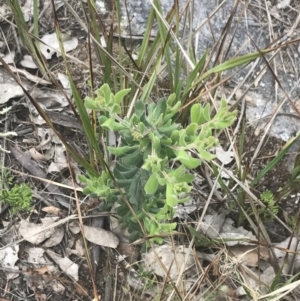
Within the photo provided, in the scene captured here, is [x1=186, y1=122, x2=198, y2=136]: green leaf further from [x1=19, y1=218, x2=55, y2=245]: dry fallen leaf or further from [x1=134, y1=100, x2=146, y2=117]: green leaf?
[x1=19, y1=218, x2=55, y2=245]: dry fallen leaf

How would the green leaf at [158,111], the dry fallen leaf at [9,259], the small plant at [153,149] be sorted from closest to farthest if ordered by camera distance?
the small plant at [153,149], the green leaf at [158,111], the dry fallen leaf at [9,259]

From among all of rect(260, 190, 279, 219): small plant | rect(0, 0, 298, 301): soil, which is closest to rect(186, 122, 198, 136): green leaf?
rect(0, 0, 298, 301): soil

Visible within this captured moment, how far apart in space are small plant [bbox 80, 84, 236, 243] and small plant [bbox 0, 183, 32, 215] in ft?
1.17

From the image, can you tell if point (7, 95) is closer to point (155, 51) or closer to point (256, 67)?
point (155, 51)

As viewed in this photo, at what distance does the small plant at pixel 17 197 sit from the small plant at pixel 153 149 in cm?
36

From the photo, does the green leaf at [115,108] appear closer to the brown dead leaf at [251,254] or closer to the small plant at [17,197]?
the small plant at [17,197]

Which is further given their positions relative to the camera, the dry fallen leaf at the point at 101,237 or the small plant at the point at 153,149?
the dry fallen leaf at the point at 101,237

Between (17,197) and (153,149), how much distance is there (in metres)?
0.73

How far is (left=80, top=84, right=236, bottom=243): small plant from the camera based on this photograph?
1.27 metres

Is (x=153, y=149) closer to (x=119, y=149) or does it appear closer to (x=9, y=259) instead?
(x=119, y=149)

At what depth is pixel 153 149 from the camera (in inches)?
51.4

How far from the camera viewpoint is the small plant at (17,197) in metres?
1.80

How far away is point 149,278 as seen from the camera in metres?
1.86

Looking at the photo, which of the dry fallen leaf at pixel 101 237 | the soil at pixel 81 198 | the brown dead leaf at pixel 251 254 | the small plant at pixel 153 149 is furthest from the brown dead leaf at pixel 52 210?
the brown dead leaf at pixel 251 254
